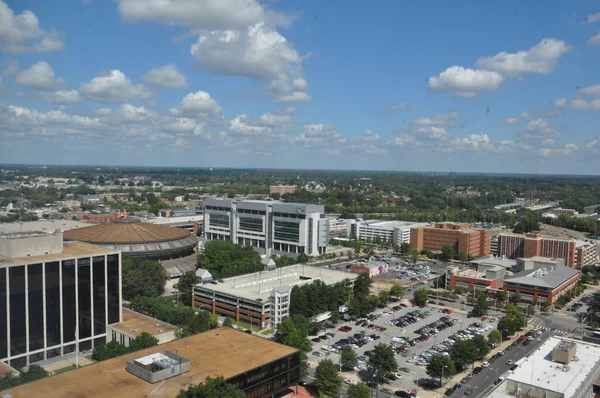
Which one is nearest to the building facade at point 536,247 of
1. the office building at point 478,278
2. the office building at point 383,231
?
the office building at point 383,231

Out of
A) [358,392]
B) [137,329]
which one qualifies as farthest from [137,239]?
[358,392]

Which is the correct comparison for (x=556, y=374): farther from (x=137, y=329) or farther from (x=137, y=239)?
(x=137, y=239)

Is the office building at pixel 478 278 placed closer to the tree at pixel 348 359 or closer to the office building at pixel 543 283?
the office building at pixel 543 283

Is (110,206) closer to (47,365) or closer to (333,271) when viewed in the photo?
(333,271)

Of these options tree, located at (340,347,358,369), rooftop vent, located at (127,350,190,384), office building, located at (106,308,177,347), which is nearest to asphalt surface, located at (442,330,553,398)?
tree, located at (340,347,358,369)

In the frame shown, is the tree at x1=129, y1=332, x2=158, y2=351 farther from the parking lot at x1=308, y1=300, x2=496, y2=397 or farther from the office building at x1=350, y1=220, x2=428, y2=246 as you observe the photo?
the office building at x1=350, y1=220, x2=428, y2=246

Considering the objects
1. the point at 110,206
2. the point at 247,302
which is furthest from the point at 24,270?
the point at 110,206

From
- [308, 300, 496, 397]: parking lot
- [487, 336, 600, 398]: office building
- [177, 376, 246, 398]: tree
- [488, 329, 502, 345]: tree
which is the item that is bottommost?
[308, 300, 496, 397]: parking lot
